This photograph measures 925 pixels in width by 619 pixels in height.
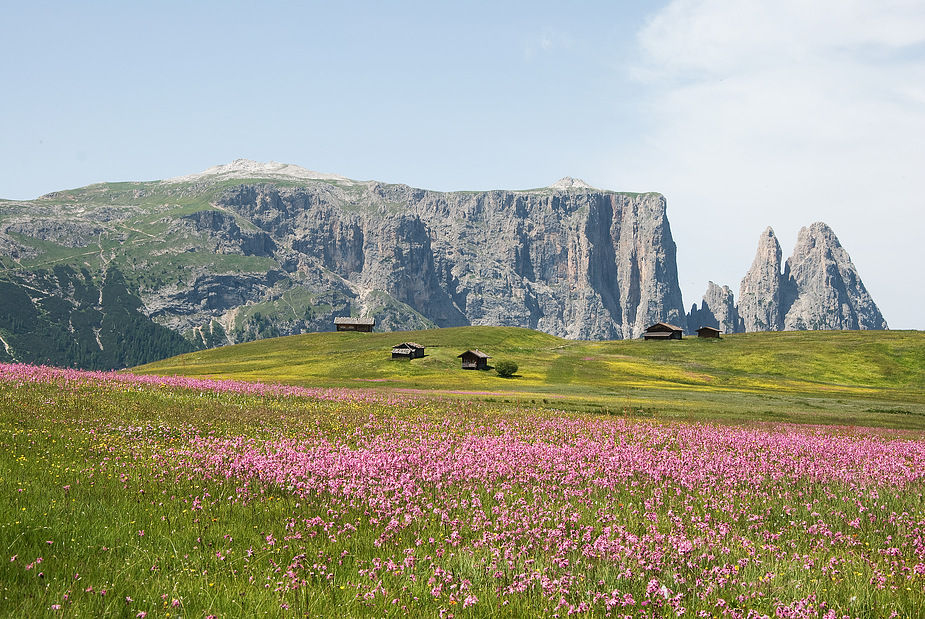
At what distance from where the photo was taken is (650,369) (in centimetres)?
10281

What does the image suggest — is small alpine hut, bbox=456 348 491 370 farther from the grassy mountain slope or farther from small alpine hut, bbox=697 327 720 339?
small alpine hut, bbox=697 327 720 339

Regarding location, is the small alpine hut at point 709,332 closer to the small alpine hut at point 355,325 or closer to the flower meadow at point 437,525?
the small alpine hut at point 355,325

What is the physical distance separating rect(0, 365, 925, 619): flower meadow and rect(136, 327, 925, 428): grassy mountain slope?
33.8 meters

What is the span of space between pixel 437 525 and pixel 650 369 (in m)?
98.2

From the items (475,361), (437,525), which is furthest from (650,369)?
(437,525)

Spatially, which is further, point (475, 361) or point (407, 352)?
point (407, 352)

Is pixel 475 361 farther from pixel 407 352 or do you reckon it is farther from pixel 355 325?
pixel 355 325

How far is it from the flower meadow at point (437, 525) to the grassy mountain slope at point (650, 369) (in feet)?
111

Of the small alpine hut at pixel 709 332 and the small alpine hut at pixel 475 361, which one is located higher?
the small alpine hut at pixel 709 332

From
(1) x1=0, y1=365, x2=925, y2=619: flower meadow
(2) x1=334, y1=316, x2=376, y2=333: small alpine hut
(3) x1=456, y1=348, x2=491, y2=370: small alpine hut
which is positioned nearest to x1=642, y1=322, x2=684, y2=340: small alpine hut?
(3) x1=456, y1=348, x2=491, y2=370: small alpine hut

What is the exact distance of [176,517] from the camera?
416 inches

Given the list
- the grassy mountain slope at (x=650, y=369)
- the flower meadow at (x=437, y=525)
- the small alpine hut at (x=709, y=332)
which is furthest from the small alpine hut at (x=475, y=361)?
the flower meadow at (x=437, y=525)

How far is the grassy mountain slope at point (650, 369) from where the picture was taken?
64500 millimetres

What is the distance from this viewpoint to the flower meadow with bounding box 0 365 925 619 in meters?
7.29
